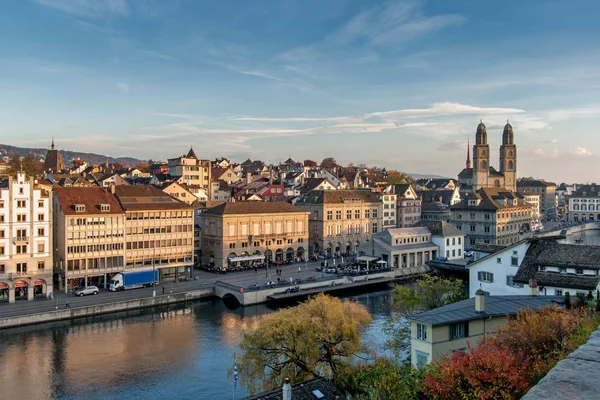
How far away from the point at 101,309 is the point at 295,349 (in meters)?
31.7

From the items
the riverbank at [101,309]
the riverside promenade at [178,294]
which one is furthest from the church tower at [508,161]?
the riverbank at [101,309]

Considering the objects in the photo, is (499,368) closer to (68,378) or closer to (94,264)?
(68,378)

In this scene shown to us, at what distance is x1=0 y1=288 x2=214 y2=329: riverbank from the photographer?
51.6 m

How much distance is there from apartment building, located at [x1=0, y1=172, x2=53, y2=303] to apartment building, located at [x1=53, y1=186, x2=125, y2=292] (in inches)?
112

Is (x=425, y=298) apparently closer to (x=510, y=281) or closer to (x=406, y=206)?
(x=510, y=281)

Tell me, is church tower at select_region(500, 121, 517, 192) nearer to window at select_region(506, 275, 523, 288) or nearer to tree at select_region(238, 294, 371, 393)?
window at select_region(506, 275, 523, 288)

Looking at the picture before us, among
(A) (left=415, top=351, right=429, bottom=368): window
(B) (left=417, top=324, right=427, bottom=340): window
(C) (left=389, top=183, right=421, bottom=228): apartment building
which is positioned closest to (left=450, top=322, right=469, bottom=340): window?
(B) (left=417, top=324, right=427, bottom=340): window

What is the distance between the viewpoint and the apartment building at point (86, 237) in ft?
211

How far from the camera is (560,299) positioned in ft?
107

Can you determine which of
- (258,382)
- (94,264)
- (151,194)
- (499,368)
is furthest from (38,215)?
(499,368)

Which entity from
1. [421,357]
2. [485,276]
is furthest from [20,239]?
[421,357]

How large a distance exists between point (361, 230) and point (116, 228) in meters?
→ 48.6

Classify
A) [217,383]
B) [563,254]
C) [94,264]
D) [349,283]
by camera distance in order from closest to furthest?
[217,383]
[563,254]
[94,264]
[349,283]

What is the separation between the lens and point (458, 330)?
1105 inches
